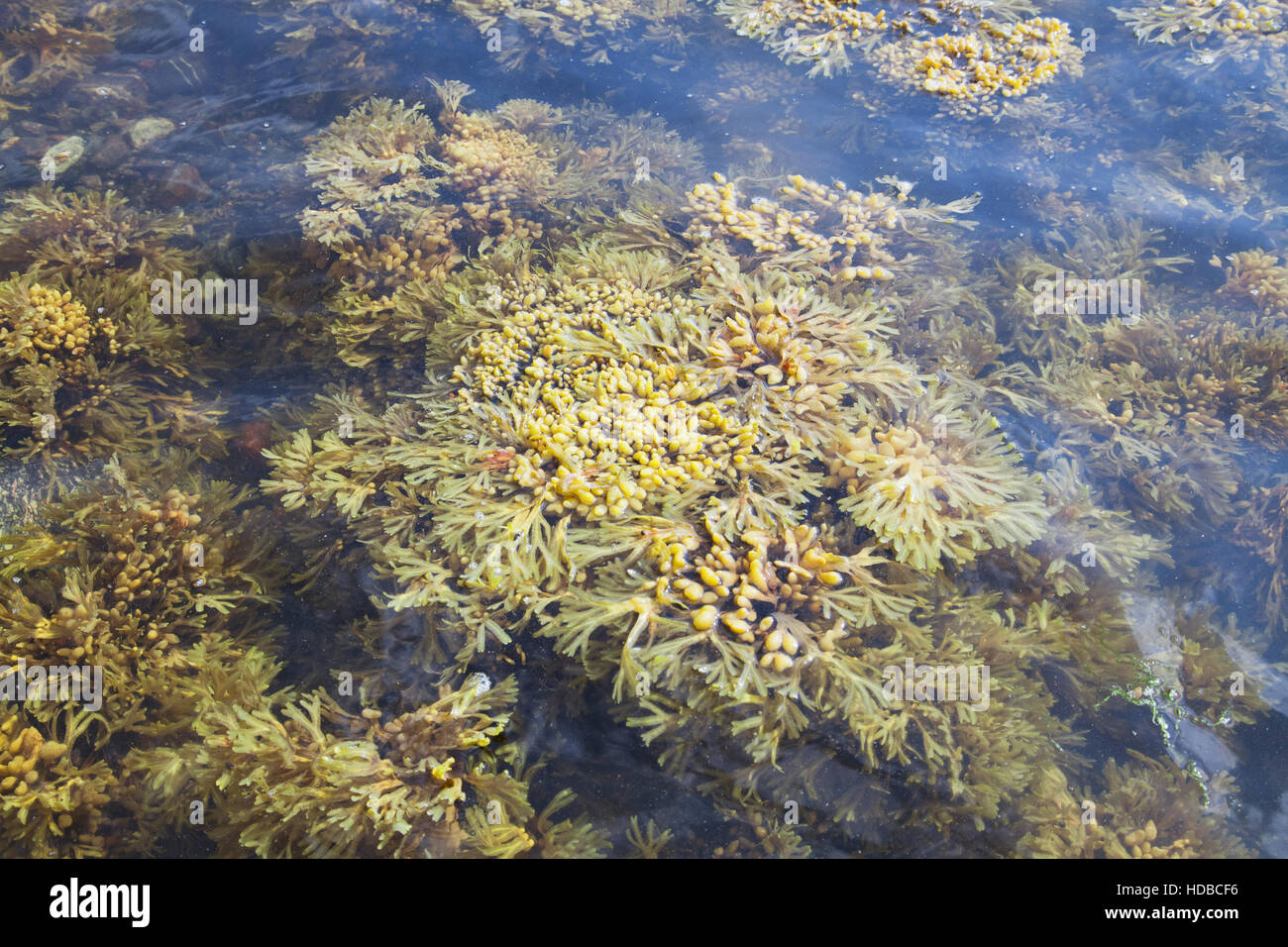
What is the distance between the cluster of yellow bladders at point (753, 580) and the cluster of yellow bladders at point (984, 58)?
3764mm

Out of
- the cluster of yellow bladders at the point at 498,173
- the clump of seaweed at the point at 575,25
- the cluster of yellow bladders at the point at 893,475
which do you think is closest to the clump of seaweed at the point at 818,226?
the cluster of yellow bladders at the point at 498,173

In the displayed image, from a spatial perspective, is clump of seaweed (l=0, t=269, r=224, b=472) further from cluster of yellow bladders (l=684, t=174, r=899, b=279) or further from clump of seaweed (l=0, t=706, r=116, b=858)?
cluster of yellow bladders (l=684, t=174, r=899, b=279)

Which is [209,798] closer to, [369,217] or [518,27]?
[369,217]

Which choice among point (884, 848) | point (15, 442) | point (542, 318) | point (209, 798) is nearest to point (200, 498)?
point (15, 442)

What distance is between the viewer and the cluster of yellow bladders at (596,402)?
2732mm

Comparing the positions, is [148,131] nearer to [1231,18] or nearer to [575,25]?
[575,25]

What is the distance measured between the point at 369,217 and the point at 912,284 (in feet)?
10.1

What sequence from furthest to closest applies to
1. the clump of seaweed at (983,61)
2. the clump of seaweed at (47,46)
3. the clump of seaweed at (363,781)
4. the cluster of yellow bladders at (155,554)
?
1. the clump of seaweed at (47,46)
2. the clump of seaweed at (983,61)
3. the cluster of yellow bladders at (155,554)
4. the clump of seaweed at (363,781)

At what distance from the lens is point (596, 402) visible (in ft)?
9.62

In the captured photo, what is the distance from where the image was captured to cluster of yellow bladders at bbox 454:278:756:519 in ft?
8.96

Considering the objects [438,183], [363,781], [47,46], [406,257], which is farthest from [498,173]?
[47,46]

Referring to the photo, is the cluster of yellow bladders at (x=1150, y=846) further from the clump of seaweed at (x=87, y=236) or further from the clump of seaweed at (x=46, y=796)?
the clump of seaweed at (x=87, y=236)
